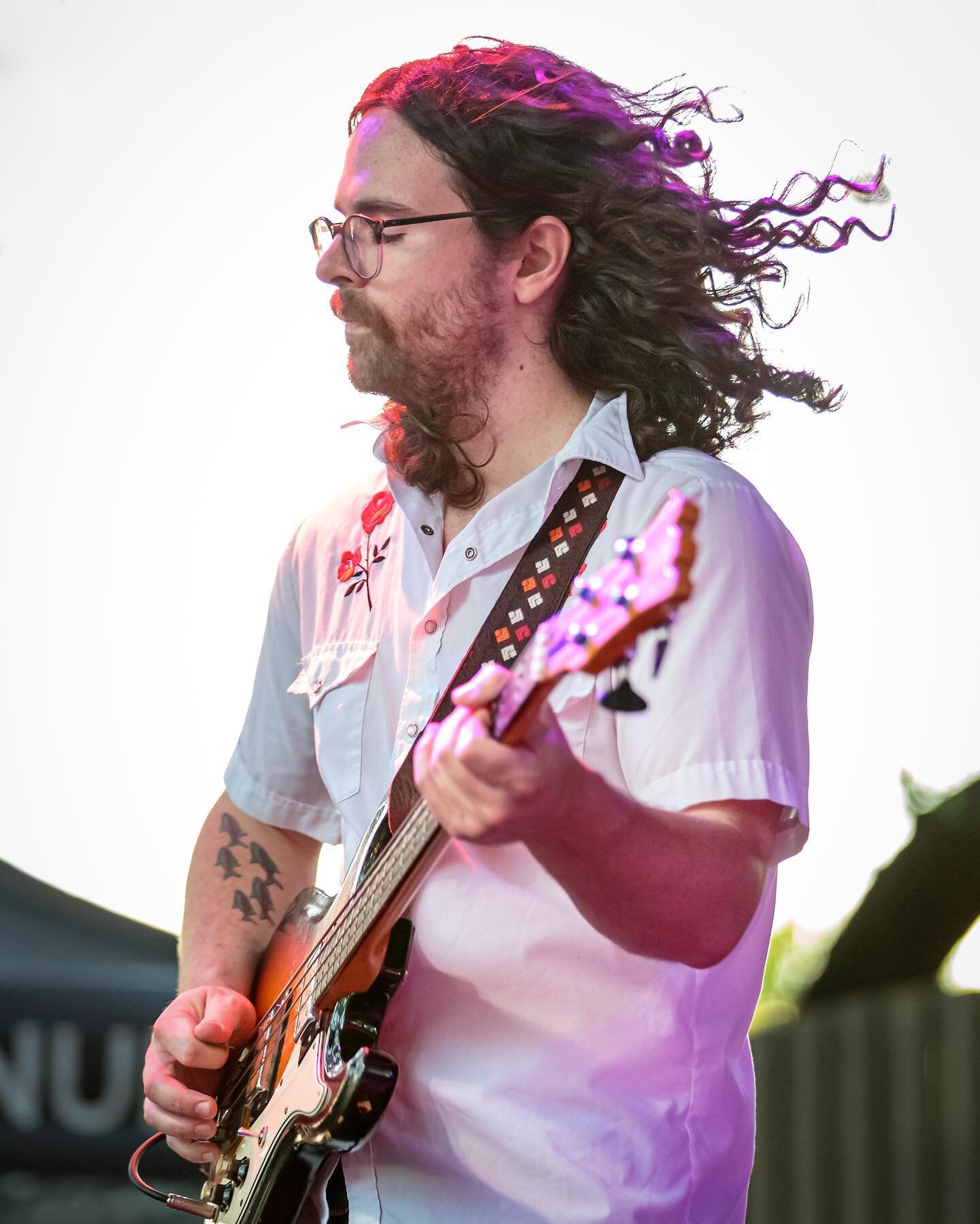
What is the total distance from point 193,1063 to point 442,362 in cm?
96

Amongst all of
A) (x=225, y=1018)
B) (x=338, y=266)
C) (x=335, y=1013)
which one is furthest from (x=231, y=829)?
(x=338, y=266)

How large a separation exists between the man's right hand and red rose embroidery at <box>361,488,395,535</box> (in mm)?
673

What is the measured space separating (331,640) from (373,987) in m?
0.55

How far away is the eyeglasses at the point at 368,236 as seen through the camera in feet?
5.32

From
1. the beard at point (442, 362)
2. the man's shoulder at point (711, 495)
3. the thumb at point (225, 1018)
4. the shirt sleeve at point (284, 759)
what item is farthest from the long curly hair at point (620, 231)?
the thumb at point (225, 1018)

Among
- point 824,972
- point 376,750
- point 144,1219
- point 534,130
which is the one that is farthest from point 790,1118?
point 534,130

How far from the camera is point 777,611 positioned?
126cm

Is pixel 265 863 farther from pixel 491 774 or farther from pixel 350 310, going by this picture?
pixel 491 774

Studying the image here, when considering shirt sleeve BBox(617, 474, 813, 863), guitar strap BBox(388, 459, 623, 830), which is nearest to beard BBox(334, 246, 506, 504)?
guitar strap BBox(388, 459, 623, 830)

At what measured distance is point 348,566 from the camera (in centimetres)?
173

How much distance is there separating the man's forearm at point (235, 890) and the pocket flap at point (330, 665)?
0.81 feet

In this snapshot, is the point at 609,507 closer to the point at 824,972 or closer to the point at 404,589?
the point at 404,589

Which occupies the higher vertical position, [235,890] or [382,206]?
[382,206]

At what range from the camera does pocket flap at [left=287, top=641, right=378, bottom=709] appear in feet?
5.27
